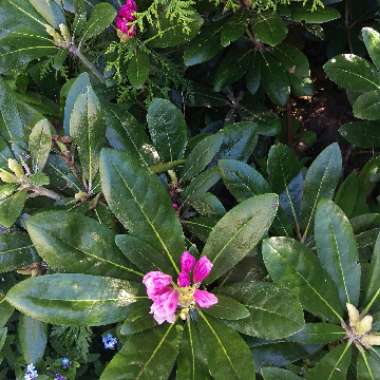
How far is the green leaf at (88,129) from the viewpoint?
58.4 inches

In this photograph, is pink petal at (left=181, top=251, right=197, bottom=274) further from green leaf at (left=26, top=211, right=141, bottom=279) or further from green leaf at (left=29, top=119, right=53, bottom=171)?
green leaf at (left=29, top=119, right=53, bottom=171)

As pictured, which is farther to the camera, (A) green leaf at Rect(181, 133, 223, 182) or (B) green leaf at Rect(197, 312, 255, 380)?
(A) green leaf at Rect(181, 133, 223, 182)

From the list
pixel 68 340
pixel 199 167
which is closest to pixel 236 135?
pixel 199 167

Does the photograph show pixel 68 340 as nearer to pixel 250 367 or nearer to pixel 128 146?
pixel 128 146

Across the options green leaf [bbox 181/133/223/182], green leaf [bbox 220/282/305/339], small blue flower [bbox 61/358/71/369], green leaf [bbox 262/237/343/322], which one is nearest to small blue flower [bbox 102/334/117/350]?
small blue flower [bbox 61/358/71/369]

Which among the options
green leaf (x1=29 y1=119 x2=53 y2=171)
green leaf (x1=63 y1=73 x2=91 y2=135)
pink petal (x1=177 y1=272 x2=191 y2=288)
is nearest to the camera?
pink petal (x1=177 y1=272 x2=191 y2=288)

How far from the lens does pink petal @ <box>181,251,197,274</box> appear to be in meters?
1.23

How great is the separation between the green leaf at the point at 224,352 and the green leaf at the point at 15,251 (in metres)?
0.59

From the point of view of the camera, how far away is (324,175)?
1582mm

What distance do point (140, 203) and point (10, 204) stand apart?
368 mm

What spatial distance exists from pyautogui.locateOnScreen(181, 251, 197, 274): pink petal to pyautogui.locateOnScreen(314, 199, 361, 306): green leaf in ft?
1.08

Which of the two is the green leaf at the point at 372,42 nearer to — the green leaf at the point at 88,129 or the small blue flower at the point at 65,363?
the green leaf at the point at 88,129

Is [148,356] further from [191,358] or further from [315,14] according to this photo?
[315,14]

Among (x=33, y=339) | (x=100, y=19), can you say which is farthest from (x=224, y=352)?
(x=100, y=19)
